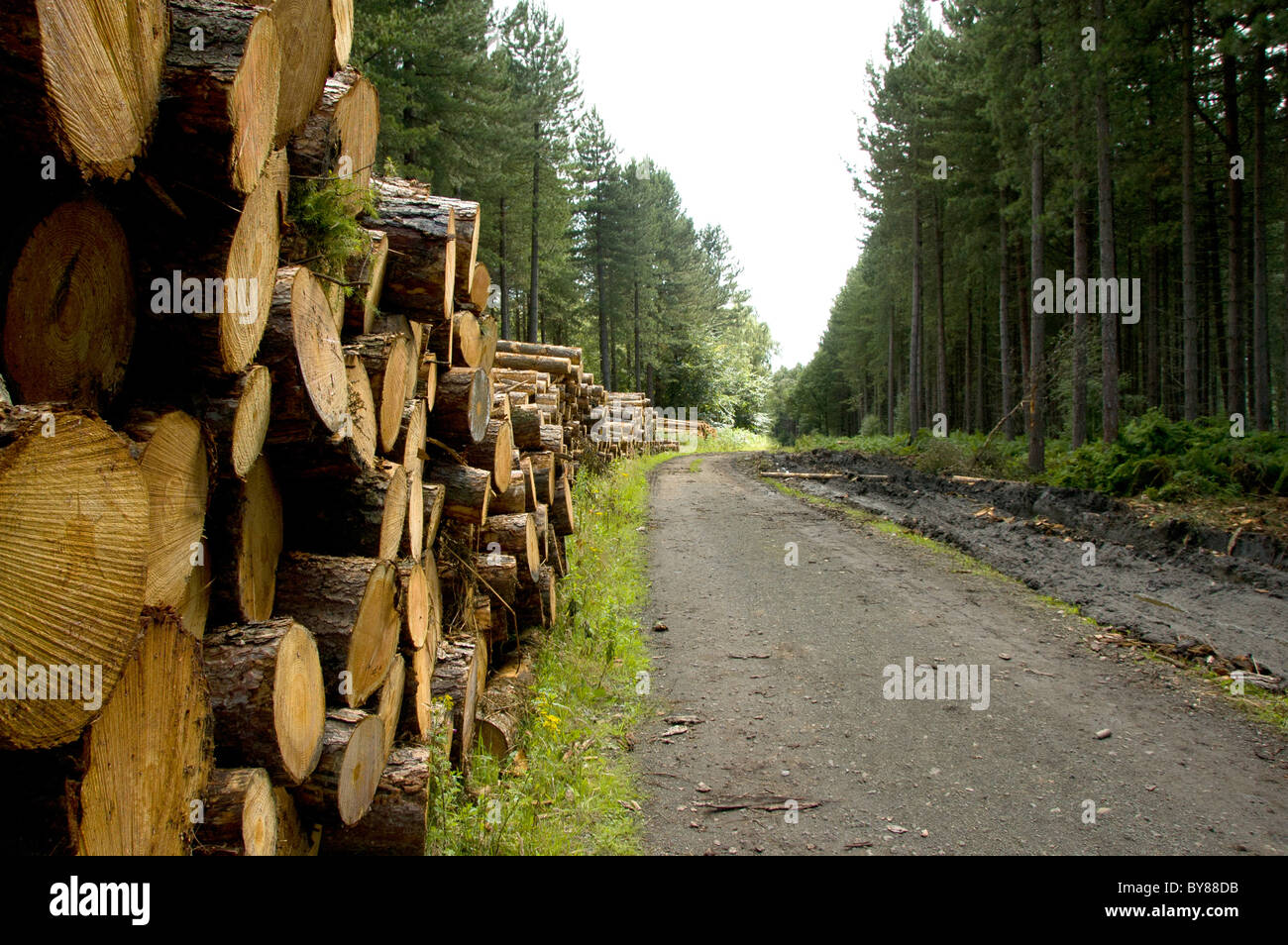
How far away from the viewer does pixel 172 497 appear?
2.15 metres

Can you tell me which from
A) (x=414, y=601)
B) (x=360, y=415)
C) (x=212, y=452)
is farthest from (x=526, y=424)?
(x=212, y=452)

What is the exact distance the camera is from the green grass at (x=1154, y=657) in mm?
5195

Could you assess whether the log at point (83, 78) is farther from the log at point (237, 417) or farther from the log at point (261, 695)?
the log at point (261, 695)

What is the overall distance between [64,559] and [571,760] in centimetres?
368

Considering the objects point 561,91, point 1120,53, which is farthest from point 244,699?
point 561,91

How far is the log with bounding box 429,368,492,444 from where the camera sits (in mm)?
4902

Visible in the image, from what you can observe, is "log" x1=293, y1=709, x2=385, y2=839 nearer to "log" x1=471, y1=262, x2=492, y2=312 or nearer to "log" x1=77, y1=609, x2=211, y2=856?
"log" x1=77, y1=609, x2=211, y2=856

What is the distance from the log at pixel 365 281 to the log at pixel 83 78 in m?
1.52

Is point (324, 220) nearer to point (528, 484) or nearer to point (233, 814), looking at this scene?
point (233, 814)

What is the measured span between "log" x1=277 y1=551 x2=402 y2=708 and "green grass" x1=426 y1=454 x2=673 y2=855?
2.97ft

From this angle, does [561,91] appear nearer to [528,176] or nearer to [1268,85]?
[528,176]

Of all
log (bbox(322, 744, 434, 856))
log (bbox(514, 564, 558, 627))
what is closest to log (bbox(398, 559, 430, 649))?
log (bbox(322, 744, 434, 856))

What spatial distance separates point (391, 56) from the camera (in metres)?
18.4
